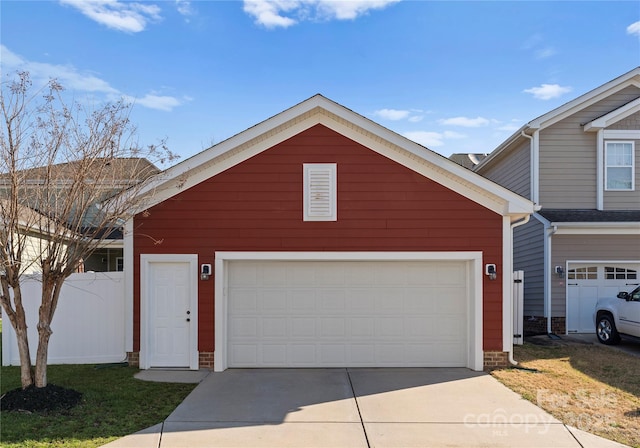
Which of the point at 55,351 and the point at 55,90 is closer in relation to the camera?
the point at 55,90

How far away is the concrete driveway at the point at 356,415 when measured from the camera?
5.55m

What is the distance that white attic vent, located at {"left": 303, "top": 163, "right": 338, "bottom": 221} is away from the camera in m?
9.19

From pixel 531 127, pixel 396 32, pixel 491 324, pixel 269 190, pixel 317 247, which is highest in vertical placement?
pixel 396 32

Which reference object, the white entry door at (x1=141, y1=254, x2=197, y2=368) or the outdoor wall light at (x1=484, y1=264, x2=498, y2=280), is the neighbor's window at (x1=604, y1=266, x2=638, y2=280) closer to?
the outdoor wall light at (x1=484, y1=264, x2=498, y2=280)

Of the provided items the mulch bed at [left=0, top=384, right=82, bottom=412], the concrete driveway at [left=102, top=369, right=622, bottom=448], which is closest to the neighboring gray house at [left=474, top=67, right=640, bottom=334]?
the concrete driveway at [left=102, top=369, right=622, bottom=448]

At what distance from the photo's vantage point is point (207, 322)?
9.02 metres

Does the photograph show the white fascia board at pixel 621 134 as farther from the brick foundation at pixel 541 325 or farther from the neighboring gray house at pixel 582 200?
the brick foundation at pixel 541 325

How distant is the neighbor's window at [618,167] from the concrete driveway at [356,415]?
345 inches

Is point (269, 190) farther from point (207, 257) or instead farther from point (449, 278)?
point (449, 278)

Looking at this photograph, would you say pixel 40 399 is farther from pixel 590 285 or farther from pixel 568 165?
pixel 568 165

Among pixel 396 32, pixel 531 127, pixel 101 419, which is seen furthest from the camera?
pixel 531 127

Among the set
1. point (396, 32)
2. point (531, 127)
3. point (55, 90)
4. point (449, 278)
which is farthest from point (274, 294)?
point (531, 127)

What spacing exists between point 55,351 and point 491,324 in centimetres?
847

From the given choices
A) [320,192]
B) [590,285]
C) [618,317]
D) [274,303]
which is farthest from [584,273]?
[274,303]
